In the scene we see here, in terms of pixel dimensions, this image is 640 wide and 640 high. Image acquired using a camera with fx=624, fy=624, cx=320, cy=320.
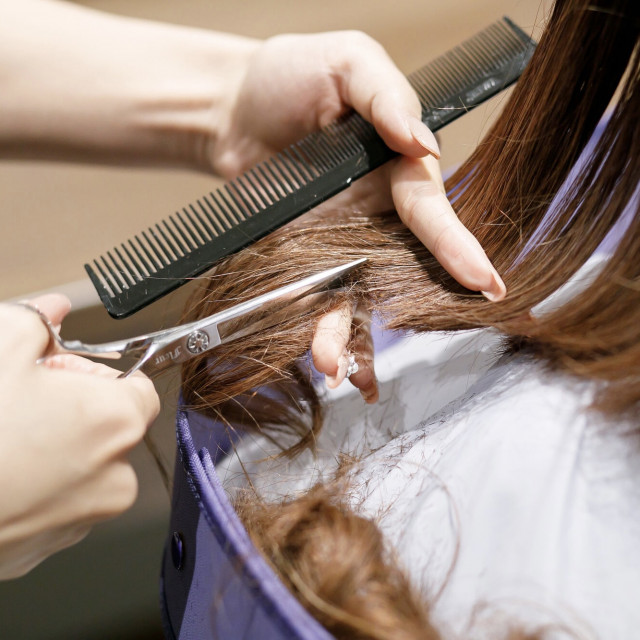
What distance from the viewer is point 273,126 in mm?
797

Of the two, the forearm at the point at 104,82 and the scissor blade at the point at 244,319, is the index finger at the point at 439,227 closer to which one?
the scissor blade at the point at 244,319

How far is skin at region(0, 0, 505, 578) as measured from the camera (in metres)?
0.41

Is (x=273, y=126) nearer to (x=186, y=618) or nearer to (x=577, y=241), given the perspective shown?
(x=577, y=241)

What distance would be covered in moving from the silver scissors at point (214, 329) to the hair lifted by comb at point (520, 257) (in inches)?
0.6

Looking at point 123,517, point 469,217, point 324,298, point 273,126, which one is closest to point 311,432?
point 324,298

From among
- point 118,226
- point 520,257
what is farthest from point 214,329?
point 118,226

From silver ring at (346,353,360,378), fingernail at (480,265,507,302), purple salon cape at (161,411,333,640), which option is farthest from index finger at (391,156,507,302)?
purple salon cape at (161,411,333,640)

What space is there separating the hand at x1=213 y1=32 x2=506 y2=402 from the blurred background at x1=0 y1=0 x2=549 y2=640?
242 millimetres

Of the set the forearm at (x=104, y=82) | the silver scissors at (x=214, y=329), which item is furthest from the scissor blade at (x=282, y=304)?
the forearm at (x=104, y=82)

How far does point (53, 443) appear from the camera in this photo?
1.30 ft

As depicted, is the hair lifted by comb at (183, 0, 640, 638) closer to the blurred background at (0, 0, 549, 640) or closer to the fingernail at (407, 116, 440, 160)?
the fingernail at (407, 116, 440, 160)

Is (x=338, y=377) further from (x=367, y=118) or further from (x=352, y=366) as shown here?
(x=367, y=118)

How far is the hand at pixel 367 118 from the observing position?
52 cm

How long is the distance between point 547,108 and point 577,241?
4.2 inches
